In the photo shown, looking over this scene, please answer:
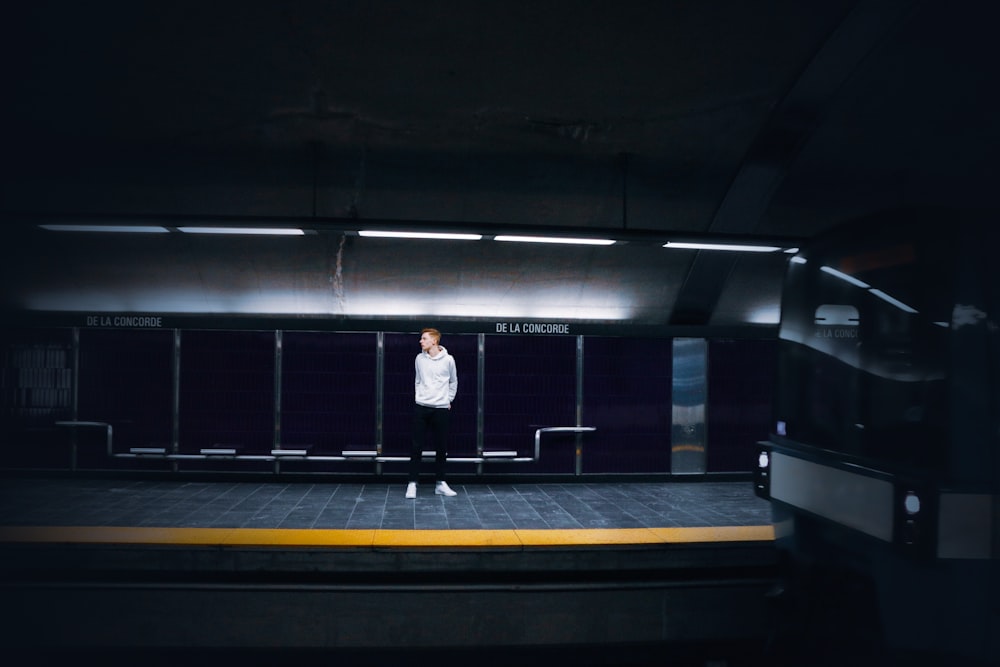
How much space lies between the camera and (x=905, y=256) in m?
3.29

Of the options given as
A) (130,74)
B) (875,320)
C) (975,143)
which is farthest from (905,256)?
(130,74)

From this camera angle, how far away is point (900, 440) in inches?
127

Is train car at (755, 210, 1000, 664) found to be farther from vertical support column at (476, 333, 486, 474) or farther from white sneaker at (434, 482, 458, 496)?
vertical support column at (476, 333, 486, 474)

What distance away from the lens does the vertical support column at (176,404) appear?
761cm

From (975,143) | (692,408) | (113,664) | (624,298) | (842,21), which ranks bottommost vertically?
(113,664)

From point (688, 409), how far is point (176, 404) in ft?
22.4

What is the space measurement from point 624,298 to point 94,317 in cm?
726

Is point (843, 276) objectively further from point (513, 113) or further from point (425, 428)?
point (425, 428)

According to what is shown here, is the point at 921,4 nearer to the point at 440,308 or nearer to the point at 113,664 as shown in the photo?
the point at 440,308

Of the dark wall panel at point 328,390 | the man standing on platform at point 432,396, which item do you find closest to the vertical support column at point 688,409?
the man standing on platform at point 432,396

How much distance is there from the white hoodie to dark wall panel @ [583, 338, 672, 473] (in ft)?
6.94

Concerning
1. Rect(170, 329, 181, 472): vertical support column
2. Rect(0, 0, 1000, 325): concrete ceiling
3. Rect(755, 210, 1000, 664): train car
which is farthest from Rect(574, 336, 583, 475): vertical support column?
Rect(170, 329, 181, 472): vertical support column

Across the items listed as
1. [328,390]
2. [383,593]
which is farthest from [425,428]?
[383,593]

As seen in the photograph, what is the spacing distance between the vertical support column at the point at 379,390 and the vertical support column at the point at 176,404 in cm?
254
